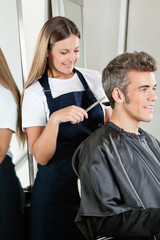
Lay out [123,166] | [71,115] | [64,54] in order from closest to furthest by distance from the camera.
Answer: [71,115] < [123,166] < [64,54]

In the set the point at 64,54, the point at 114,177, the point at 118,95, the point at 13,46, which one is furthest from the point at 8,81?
the point at 114,177

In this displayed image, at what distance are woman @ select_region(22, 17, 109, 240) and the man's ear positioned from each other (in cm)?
19

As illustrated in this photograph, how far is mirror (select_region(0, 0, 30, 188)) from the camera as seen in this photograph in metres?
1.43

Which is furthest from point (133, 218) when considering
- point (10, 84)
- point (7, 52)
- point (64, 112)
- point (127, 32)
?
point (127, 32)

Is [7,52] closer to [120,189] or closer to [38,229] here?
[120,189]

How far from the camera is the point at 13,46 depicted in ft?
5.01

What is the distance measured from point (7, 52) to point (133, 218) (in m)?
1.08

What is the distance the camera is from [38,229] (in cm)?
168

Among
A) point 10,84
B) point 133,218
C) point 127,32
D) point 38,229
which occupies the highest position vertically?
point 127,32

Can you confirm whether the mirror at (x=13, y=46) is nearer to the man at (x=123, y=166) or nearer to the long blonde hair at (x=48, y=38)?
the long blonde hair at (x=48, y=38)

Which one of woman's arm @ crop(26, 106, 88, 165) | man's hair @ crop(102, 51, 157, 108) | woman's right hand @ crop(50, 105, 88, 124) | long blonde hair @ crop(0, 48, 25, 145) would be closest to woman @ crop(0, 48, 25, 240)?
long blonde hair @ crop(0, 48, 25, 145)

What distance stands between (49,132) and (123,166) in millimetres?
435

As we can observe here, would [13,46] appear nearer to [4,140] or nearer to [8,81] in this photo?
[8,81]

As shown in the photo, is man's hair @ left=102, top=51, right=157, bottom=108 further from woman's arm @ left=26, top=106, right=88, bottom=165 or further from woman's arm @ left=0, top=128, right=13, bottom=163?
woman's arm @ left=0, top=128, right=13, bottom=163
